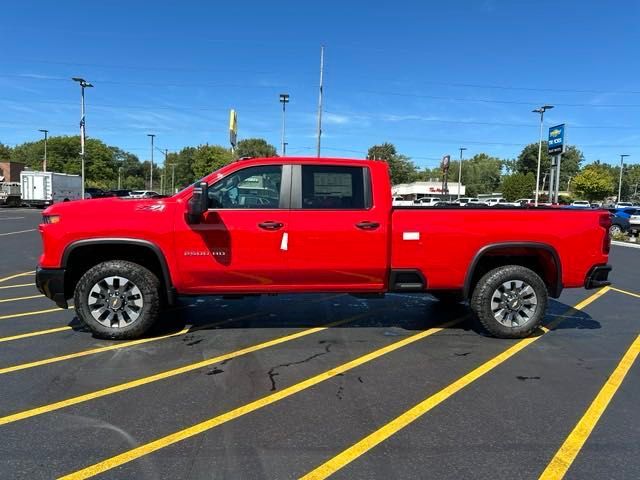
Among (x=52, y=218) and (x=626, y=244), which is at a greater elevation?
(x=52, y=218)

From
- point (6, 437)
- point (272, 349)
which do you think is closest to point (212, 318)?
point (272, 349)

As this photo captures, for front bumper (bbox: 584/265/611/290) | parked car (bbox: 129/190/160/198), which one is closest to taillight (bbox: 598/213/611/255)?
front bumper (bbox: 584/265/611/290)

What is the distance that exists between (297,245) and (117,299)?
2.02m

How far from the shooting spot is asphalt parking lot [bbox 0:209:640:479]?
3092mm

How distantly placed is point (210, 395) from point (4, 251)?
11.6 metres

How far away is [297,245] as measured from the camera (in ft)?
17.6

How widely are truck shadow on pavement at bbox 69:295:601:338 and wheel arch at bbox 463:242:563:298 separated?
0.75 meters

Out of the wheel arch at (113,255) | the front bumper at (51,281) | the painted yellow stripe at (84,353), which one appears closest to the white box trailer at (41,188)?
the wheel arch at (113,255)

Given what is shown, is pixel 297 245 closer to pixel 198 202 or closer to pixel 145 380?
pixel 198 202

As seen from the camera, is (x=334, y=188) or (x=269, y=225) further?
(x=334, y=188)

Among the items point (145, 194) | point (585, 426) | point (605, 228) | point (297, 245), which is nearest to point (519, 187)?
point (145, 194)

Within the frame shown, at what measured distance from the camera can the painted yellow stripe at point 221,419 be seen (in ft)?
9.86

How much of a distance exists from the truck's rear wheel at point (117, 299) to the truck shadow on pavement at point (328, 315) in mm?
378

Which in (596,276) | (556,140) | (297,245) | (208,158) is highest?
(208,158)
